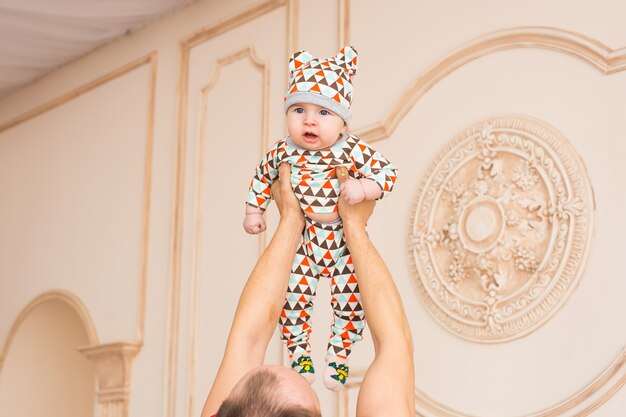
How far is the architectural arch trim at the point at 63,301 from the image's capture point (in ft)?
21.0

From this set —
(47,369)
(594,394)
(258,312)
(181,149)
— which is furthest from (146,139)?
(258,312)

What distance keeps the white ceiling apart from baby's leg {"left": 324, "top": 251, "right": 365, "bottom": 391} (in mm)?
4553

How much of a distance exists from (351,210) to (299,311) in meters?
0.29

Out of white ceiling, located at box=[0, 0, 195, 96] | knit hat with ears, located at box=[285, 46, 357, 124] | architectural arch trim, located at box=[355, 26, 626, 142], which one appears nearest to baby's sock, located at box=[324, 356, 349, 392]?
knit hat with ears, located at box=[285, 46, 357, 124]

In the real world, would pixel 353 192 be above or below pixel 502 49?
below

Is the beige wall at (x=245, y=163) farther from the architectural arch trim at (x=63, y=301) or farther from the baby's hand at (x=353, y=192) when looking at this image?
the baby's hand at (x=353, y=192)

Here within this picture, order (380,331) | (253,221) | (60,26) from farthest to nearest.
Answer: (60,26) → (253,221) → (380,331)

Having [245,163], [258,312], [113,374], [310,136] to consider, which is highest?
[245,163]

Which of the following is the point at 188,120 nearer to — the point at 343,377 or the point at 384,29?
the point at 384,29

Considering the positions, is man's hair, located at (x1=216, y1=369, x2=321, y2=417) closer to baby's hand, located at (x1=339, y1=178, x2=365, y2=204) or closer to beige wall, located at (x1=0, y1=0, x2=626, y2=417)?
baby's hand, located at (x1=339, y1=178, x2=365, y2=204)

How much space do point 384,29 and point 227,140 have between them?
136cm

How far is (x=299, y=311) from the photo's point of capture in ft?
7.18

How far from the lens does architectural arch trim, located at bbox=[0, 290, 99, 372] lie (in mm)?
6410

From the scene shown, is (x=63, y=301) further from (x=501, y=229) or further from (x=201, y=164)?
(x=501, y=229)
